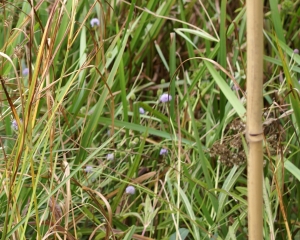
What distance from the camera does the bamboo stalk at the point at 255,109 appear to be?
69 centimetres

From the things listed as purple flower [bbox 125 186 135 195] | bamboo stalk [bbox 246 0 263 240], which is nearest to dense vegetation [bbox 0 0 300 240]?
purple flower [bbox 125 186 135 195]

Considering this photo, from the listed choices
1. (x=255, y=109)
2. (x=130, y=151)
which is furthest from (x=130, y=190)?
(x=255, y=109)

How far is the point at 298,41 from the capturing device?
66.2 inches

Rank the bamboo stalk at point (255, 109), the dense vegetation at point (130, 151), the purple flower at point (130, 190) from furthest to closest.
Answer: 1. the purple flower at point (130, 190)
2. the dense vegetation at point (130, 151)
3. the bamboo stalk at point (255, 109)

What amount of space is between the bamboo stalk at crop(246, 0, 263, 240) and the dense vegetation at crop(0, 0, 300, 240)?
8.5 inches

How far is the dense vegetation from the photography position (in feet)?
3.39

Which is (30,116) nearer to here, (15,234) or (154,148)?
(15,234)

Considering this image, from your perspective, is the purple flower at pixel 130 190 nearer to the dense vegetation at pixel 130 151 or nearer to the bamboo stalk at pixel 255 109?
the dense vegetation at pixel 130 151

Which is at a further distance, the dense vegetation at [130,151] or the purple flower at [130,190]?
the purple flower at [130,190]

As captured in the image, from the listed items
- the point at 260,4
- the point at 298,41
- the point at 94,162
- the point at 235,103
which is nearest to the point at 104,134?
the point at 94,162

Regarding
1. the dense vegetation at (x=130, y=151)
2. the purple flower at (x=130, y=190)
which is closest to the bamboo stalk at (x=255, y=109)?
the dense vegetation at (x=130, y=151)

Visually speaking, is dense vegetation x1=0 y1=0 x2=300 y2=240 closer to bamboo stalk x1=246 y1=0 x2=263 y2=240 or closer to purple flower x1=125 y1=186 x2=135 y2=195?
purple flower x1=125 y1=186 x2=135 y2=195

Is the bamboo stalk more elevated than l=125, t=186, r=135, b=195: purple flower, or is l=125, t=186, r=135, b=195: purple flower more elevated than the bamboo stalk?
the bamboo stalk

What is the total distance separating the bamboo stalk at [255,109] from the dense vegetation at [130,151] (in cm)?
22
